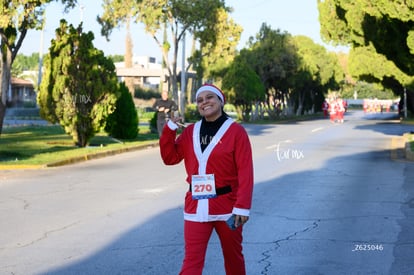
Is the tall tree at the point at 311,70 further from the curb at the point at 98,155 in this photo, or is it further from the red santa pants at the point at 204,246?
the red santa pants at the point at 204,246

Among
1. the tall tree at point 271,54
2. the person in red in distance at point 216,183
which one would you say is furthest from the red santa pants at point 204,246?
Result: the tall tree at point 271,54

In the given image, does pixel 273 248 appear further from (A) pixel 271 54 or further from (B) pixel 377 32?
(A) pixel 271 54

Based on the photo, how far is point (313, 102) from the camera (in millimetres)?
94312

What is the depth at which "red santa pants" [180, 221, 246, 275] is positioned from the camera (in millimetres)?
5093

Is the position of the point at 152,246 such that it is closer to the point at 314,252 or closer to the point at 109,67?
the point at 314,252

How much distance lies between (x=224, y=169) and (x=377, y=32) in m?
28.3

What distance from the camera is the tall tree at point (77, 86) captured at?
23641 mm

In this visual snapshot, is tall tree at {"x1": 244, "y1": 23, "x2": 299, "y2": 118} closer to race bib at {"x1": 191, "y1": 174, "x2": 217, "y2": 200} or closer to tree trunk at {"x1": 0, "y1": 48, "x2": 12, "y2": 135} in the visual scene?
tree trunk at {"x1": 0, "y1": 48, "x2": 12, "y2": 135}

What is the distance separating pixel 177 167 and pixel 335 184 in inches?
194

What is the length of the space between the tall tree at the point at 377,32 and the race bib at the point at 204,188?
1934cm

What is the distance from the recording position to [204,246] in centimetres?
515

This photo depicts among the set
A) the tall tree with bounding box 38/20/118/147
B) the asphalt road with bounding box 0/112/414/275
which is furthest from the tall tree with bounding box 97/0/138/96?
the asphalt road with bounding box 0/112/414/275

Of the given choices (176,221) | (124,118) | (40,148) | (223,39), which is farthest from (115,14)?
(176,221)

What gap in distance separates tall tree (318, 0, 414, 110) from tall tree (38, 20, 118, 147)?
8.96 meters
